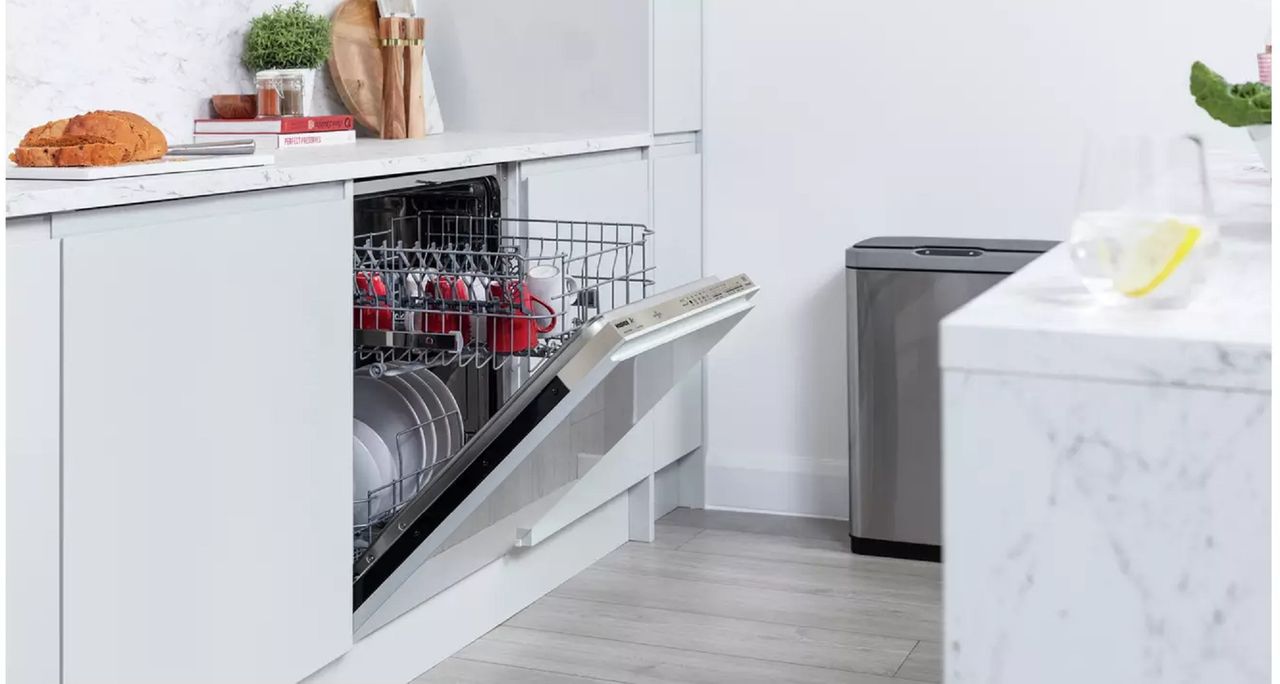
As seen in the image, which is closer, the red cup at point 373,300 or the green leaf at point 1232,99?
the green leaf at point 1232,99

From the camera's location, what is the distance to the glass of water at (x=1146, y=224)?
91 cm

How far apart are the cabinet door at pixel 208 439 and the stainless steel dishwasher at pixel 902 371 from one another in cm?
134

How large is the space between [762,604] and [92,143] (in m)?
1.61

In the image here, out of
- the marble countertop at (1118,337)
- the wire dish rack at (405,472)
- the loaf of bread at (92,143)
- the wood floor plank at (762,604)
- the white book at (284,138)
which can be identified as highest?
the white book at (284,138)

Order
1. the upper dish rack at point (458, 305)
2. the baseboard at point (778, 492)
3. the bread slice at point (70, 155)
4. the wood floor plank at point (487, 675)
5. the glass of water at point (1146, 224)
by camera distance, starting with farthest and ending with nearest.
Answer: the baseboard at point (778, 492)
the wood floor plank at point (487, 675)
the upper dish rack at point (458, 305)
the bread slice at point (70, 155)
the glass of water at point (1146, 224)

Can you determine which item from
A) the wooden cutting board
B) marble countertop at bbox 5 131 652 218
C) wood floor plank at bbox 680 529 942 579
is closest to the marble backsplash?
the wooden cutting board

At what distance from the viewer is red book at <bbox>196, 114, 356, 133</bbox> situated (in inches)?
99.3

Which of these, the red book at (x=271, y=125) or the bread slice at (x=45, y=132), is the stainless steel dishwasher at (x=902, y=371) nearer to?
the red book at (x=271, y=125)

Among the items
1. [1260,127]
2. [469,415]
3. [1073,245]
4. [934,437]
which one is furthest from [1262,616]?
[934,437]

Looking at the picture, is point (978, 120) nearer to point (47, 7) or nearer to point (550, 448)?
point (550, 448)

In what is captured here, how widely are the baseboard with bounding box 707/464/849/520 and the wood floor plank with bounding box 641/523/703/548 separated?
19 cm

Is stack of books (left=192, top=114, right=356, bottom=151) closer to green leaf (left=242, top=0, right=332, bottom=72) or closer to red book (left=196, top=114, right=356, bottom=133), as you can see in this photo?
red book (left=196, top=114, right=356, bottom=133)

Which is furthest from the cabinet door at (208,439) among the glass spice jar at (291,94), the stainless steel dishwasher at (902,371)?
the stainless steel dishwasher at (902,371)

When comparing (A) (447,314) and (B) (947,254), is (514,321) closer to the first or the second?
(A) (447,314)
